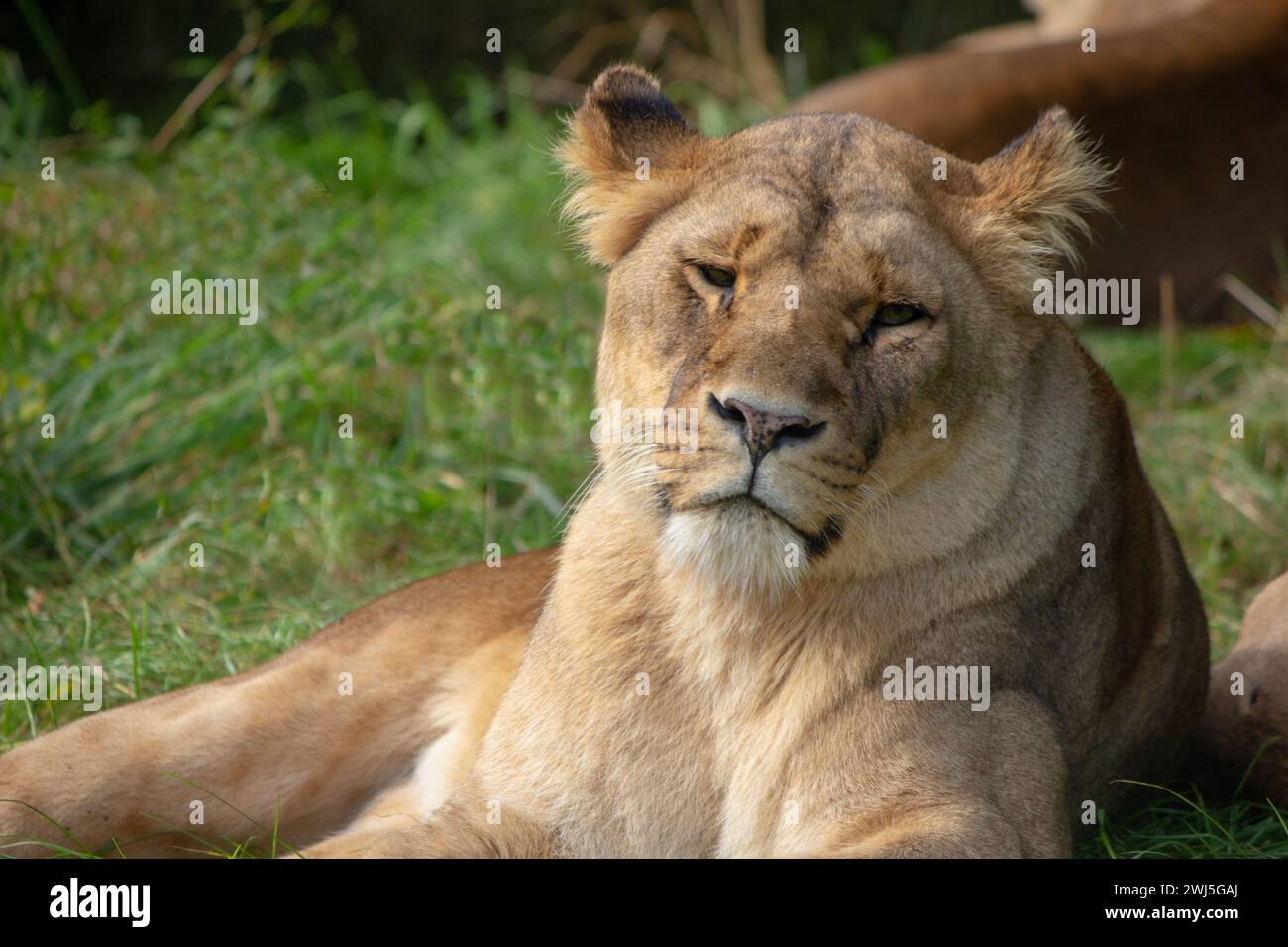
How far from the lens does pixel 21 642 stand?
481 cm

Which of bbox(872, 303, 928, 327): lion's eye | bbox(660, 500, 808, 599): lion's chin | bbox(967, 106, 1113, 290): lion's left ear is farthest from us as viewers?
bbox(967, 106, 1113, 290): lion's left ear

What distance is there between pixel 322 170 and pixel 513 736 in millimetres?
6223

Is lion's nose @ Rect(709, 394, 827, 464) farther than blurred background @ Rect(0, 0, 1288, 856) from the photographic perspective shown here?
No

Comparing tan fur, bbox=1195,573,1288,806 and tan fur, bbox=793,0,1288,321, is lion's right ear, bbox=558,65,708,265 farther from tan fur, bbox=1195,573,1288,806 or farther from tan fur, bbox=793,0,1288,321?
tan fur, bbox=793,0,1288,321

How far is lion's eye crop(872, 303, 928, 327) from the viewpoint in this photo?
3.08 m

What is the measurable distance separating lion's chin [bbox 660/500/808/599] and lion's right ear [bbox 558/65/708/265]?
0.70 metres

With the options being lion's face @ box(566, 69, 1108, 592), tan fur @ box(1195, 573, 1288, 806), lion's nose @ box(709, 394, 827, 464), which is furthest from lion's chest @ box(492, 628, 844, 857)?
tan fur @ box(1195, 573, 1288, 806)

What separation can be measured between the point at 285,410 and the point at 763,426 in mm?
3501

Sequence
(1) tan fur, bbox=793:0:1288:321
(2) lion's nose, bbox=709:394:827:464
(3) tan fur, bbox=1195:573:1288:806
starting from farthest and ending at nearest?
(1) tan fur, bbox=793:0:1288:321, (3) tan fur, bbox=1195:573:1288:806, (2) lion's nose, bbox=709:394:827:464

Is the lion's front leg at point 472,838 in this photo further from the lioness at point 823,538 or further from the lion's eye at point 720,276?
the lion's eye at point 720,276

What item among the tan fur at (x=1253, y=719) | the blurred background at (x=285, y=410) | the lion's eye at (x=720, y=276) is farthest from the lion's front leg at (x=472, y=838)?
the tan fur at (x=1253, y=719)

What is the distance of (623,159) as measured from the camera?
11.5ft
